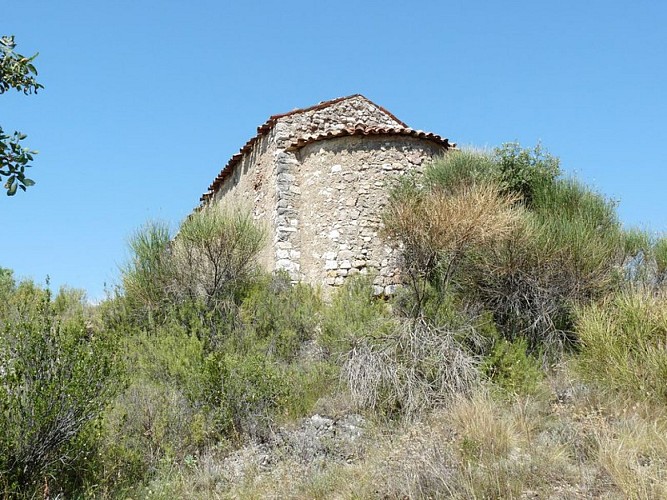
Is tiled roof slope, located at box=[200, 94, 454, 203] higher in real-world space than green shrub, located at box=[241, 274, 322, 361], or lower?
higher

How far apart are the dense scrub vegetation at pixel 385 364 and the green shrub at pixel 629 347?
0.09 ft

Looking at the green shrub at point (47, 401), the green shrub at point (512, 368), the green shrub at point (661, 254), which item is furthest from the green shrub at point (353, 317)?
the green shrub at point (661, 254)

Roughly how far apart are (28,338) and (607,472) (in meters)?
5.76

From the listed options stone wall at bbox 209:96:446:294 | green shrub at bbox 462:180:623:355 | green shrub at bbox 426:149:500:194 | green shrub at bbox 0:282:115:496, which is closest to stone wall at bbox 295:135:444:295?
stone wall at bbox 209:96:446:294

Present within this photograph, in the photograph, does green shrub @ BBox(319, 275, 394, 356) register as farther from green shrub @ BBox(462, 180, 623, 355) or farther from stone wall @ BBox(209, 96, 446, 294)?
green shrub @ BBox(462, 180, 623, 355)

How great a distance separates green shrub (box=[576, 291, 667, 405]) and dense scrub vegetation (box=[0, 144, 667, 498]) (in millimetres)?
28

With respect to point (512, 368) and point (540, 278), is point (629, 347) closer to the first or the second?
point (512, 368)

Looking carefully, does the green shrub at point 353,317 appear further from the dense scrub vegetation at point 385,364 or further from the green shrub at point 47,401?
the green shrub at point 47,401

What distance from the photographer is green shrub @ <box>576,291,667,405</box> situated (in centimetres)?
718

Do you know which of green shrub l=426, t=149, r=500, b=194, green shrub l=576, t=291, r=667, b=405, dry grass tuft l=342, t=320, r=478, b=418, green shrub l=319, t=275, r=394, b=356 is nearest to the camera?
green shrub l=576, t=291, r=667, b=405

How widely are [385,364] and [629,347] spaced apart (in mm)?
3214

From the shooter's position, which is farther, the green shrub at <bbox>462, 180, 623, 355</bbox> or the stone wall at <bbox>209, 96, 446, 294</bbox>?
the stone wall at <bbox>209, 96, 446, 294</bbox>

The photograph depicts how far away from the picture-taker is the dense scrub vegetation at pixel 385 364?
18.6ft

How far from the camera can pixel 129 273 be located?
1159 cm
